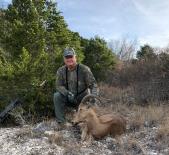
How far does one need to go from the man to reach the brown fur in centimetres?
101

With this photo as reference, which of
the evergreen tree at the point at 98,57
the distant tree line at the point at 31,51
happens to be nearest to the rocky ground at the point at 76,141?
the distant tree line at the point at 31,51

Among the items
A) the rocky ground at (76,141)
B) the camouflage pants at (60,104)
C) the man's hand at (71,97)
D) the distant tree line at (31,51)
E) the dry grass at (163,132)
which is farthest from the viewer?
the distant tree line at (31,51)

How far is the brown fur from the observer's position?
962 cm

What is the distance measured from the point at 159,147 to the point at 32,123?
141 inches

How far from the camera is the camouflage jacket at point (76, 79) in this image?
10.9 metres

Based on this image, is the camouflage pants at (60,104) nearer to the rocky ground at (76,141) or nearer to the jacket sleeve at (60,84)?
the jacket sleeve at (60,84)

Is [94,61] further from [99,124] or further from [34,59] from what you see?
[99,124]

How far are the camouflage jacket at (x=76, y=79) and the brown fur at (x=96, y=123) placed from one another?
1.17 m

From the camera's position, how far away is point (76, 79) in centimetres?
1091

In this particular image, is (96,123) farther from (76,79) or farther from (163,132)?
(76,79)

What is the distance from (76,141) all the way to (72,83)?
1920mm

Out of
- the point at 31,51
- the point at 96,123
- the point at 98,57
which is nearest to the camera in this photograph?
the point at 96,123

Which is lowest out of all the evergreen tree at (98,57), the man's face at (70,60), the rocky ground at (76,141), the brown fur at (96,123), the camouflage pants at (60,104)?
the rocky ground at (76,141)

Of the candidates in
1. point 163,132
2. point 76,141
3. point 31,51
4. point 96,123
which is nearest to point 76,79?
point 96,123
